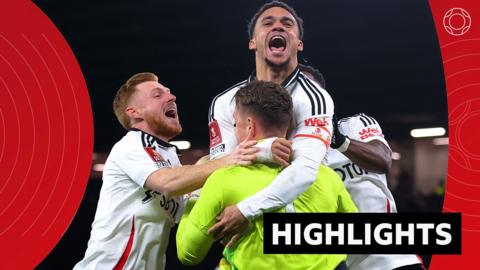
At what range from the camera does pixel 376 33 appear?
9.89ft

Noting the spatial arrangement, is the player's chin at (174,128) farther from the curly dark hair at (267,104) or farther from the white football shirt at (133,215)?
the curly dark hair at (267,104)

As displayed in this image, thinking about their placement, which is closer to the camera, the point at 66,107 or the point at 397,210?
the point at 397,210

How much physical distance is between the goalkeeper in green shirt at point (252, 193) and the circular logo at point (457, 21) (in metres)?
1.06

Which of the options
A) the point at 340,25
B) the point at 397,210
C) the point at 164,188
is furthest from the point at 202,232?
the point at 340,25

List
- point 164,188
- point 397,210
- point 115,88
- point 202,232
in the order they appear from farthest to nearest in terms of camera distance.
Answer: point 115,88
point 397,210
point 164,188
point 202,232

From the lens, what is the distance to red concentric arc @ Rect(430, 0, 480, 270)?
2846 mm

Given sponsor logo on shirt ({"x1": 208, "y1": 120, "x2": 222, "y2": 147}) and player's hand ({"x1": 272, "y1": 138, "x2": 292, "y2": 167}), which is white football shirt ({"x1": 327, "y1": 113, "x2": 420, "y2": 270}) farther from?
player's hand ({"x1": 272, "y1": 138, "x2": 292, "y2": 167})

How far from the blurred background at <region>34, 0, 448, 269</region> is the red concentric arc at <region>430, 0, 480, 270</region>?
0.12 ft

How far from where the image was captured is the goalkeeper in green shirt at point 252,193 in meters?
2.14

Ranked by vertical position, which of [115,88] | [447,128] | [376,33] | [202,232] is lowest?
[202,232]

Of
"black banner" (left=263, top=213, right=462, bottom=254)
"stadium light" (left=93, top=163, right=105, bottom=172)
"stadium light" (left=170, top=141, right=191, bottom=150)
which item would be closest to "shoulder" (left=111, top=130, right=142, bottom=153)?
"stadium light" (left=170, top=141, right=191, bottom=150)

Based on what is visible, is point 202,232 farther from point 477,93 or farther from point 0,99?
point 0,99

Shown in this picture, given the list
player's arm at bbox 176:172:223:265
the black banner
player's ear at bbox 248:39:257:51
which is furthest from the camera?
player's ear at bbox 248:39:257:51

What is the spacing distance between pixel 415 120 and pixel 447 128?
133mm
